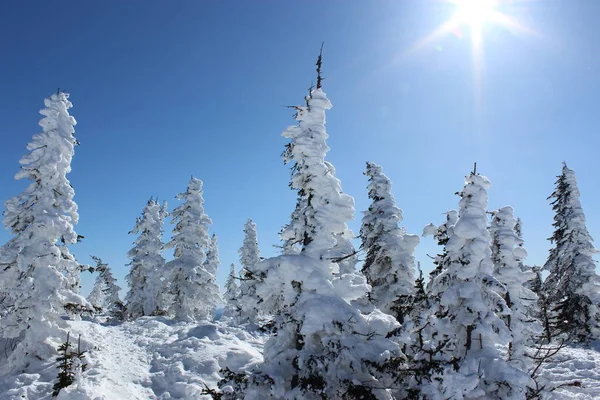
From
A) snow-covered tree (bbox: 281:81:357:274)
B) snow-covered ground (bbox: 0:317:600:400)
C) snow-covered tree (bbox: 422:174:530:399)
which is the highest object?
snow-covered tree (bbox: 281:81:357:274)

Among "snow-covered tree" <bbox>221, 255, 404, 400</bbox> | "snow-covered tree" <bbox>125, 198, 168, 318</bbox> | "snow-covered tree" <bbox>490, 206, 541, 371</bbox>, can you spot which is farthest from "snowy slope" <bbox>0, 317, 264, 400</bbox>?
"snow-covered tree" <bbox>490, 206, 541, 371</bbox>

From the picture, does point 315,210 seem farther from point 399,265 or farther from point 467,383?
point 399,265

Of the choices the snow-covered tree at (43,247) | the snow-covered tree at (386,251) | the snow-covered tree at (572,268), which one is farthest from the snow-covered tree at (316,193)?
the snow-covered tree at (572,268)

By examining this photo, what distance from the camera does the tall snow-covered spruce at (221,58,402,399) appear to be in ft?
28.6

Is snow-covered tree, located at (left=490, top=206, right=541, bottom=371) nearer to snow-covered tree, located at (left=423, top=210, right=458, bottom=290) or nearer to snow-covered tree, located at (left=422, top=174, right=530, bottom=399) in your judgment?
snow-covered tree, located at (left=423, top=210, right=458, bottom=290)

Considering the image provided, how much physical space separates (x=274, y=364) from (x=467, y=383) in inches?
182

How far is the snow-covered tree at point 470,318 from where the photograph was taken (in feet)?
26.2

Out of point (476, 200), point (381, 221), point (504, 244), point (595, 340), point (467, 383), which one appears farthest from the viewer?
point (595, 340)

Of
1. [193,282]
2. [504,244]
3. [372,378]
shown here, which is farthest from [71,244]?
[504,244]

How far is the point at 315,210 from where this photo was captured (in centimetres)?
1140

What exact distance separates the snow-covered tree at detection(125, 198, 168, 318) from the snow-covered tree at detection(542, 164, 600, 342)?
3309 centimetres

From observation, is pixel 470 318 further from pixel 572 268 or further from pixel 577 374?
pixel 572 268

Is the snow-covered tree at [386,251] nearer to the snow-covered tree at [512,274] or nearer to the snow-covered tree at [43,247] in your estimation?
the snow-covered tree at [512,274]

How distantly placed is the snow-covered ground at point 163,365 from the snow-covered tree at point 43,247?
1.73 meters
